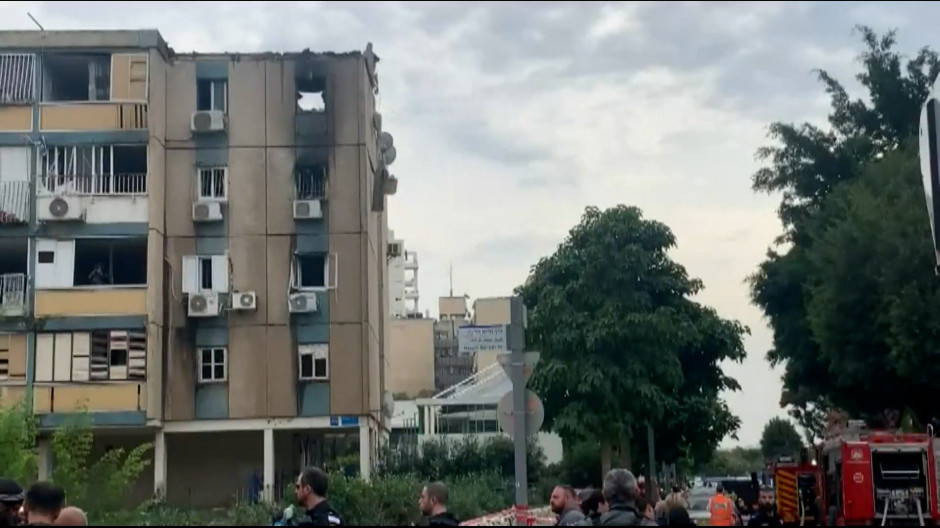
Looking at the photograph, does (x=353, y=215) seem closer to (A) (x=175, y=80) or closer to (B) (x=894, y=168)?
(A) (x=175, y=80)

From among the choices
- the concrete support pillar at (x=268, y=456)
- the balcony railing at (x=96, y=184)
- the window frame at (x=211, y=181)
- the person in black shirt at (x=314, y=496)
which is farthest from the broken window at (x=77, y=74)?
the person in black shirt at (x=314, y=496)

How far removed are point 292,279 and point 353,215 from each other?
8.41 feet

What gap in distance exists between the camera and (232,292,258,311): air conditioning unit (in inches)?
1543

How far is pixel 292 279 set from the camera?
132 ft

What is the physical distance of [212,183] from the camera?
133 ft

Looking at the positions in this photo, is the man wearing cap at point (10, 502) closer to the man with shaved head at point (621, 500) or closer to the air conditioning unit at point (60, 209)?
the man with shaved head at point (621, 500)

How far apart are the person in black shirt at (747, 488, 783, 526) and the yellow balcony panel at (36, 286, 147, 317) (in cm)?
1757

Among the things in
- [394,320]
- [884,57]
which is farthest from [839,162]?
[394,320]

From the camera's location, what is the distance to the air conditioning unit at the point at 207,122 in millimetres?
39688

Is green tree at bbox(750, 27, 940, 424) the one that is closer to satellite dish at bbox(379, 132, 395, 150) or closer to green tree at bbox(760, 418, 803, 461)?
satellite dish at bbox(379, 132, 395, 150)

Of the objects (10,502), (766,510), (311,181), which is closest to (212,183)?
(311,181)

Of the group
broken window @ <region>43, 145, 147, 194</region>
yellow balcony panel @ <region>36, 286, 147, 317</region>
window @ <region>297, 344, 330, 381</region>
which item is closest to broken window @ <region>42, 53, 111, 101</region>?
broken window @ <region>43, 145, 147, 194</region>

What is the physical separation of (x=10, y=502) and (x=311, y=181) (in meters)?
31.1

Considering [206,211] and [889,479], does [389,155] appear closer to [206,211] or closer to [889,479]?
[206,211]
